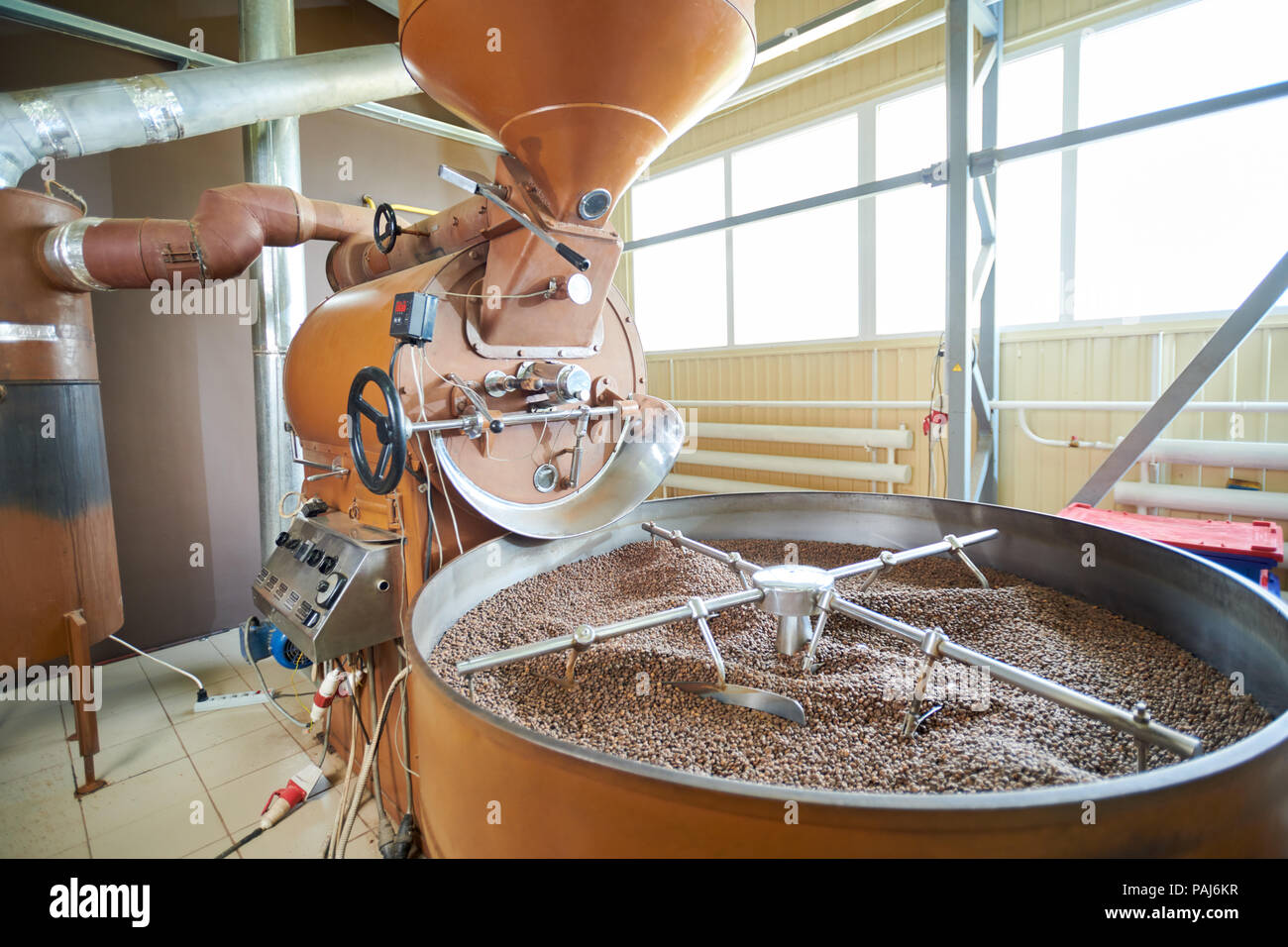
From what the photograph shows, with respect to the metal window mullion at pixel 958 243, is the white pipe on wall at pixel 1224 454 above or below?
below

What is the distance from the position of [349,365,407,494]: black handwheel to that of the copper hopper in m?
0.63

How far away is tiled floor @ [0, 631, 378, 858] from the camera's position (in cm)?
190

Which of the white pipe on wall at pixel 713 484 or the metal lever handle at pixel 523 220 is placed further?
the white pipe on wall at pixel 713 484

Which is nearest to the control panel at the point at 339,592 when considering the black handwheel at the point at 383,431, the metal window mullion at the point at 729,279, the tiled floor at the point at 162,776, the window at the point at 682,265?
the black handwheel at the point at 383,431

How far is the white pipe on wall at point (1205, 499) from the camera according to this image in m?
2.82

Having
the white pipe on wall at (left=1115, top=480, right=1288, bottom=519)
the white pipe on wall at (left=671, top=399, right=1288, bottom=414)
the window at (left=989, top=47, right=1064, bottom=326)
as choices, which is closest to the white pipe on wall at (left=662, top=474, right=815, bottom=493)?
the white pipe on wall at (left=671, top=399, right=1288, bottom=414)

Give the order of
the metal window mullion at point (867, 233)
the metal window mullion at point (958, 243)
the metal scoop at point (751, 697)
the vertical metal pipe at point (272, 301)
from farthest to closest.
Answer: the metal window mullion at point (867, 233) → the vertical metal pipe at point (272, 301) → the metal window mullion at point (958, 243) → the metal scoop at point (751, 697)

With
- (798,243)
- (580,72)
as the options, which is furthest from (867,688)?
(798,243)

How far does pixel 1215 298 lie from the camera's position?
125 inches

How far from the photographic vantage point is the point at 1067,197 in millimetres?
3553

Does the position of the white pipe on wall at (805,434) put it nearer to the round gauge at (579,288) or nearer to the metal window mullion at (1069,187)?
the metal window mullion at (1069,187)

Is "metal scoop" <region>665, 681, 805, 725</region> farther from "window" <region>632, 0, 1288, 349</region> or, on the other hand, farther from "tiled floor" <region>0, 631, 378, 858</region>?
"window" <region>632, 0, 1288, 349</region>

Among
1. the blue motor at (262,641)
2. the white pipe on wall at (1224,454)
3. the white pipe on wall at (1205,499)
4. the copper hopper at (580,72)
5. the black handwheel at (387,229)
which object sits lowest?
the blue motor at (262,641)

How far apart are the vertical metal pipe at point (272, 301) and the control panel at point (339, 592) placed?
1324 millimetres
